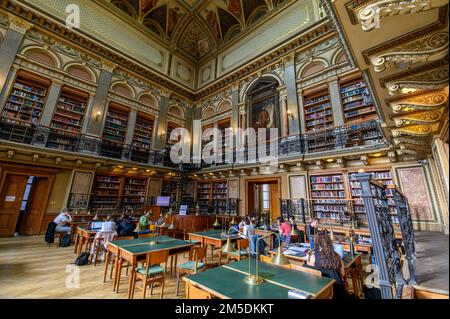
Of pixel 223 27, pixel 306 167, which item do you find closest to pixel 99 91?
pixel 223 27

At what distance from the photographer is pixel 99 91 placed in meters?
8.00

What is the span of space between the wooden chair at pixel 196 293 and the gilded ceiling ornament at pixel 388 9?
2.51 m

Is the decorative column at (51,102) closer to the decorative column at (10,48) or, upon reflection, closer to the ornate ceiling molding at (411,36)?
the decorative column at (10,48)

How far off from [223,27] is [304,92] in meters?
7.36

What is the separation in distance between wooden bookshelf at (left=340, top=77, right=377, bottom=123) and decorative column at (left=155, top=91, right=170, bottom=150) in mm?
8249

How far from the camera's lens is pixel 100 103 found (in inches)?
313

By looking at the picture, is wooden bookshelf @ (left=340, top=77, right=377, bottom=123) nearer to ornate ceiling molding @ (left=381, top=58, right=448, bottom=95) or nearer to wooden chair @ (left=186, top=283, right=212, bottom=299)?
ornate ceiling molding @ (left=381, top=58, right=448, bottom=95)

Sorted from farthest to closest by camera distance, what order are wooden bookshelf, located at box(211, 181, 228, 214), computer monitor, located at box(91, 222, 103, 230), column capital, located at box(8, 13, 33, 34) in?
wooden bookshelf, located at box(211, 181, 228, 214)
column capital, located at box(8, 13, 33, 34)
computer monitor, located at box(91, 222, 103, 230)

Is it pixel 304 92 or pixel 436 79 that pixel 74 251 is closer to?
pixel 436 79

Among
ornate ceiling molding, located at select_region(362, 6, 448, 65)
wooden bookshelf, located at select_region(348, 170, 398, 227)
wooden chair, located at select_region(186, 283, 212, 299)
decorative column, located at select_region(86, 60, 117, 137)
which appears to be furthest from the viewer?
decorative column, located at select_region(86, 60, 117, 137)

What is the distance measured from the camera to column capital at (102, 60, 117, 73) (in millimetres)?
8423

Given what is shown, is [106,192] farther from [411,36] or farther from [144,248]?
[411,36]

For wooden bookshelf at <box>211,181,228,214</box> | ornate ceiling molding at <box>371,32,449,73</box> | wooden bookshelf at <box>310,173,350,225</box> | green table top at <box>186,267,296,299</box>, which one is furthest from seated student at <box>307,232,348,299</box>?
wooden bookshelf at <box>211,181,228,214</box>

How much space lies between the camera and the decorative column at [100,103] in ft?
24.9
